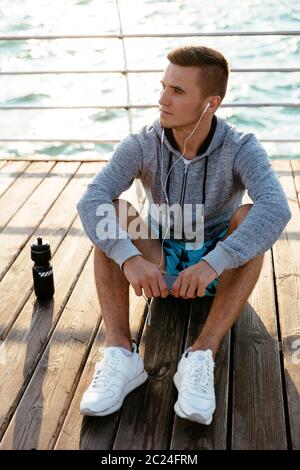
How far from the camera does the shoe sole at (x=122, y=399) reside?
233 centimetres

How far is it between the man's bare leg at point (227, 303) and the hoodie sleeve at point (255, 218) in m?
0.07

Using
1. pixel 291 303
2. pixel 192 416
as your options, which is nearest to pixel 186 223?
pixel 291 303

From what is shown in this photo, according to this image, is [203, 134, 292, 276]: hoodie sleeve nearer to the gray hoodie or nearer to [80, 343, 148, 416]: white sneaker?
the gray hoodie

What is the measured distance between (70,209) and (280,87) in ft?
21.7

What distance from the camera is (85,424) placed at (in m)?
2.33

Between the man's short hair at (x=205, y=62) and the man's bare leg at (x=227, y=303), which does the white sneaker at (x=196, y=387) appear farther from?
the man's short hair at (x=205, y=62)

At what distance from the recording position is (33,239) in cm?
366

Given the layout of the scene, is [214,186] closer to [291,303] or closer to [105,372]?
[291,303]

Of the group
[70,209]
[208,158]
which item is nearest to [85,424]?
[208,158]

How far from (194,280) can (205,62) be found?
2.69 feet

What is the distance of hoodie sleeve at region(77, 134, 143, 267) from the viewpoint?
256 centimetres

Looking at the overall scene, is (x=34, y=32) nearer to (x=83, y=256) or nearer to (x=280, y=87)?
(x=280, y=87)

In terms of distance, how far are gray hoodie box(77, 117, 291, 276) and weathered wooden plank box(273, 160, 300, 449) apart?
1.46ft

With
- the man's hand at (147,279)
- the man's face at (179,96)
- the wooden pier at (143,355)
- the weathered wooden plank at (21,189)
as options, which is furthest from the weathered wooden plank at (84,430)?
the weathered wooden plank at (21,189)
